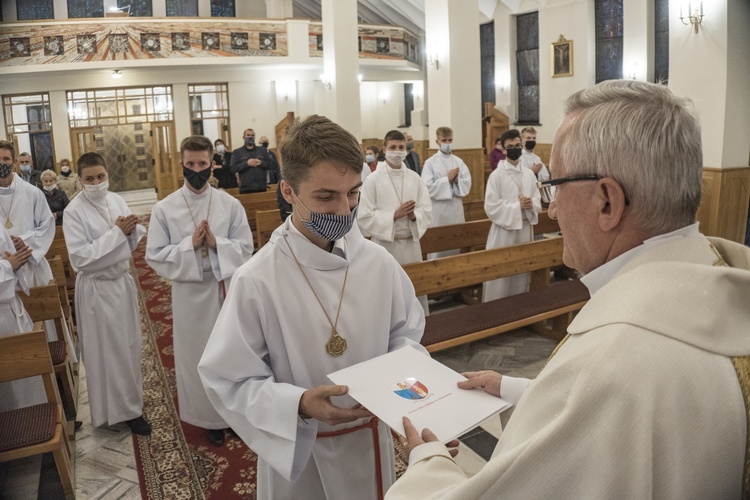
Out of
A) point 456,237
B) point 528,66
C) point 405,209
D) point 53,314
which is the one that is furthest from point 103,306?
point 528,66

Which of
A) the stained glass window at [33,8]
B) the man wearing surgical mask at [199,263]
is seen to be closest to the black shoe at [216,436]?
the man wearing surgical mask at [199,263]

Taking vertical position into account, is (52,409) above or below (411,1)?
below

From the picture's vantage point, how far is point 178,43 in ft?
61.4

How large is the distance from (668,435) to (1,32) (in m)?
21.0

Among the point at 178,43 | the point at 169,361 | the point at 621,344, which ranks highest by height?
the point at 178,43

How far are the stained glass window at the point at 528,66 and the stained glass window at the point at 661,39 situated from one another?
12.4 ft

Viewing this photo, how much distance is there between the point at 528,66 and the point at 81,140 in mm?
14435

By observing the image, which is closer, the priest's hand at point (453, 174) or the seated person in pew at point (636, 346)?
the seated person in pew at point (636, 346)

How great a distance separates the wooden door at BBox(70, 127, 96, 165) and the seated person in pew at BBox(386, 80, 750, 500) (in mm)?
21613

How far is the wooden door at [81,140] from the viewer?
66.4 feet

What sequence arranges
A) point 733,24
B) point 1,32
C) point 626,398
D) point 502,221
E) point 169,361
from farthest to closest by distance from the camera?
point 1,32
point 733,24
point 502,221
point 169,361
point 626,398

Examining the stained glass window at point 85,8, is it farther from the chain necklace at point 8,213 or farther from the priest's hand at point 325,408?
the priest's hand at point 325,408

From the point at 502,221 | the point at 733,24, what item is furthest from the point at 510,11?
the point at 502,221

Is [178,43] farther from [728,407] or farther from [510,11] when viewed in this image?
[728,407]
